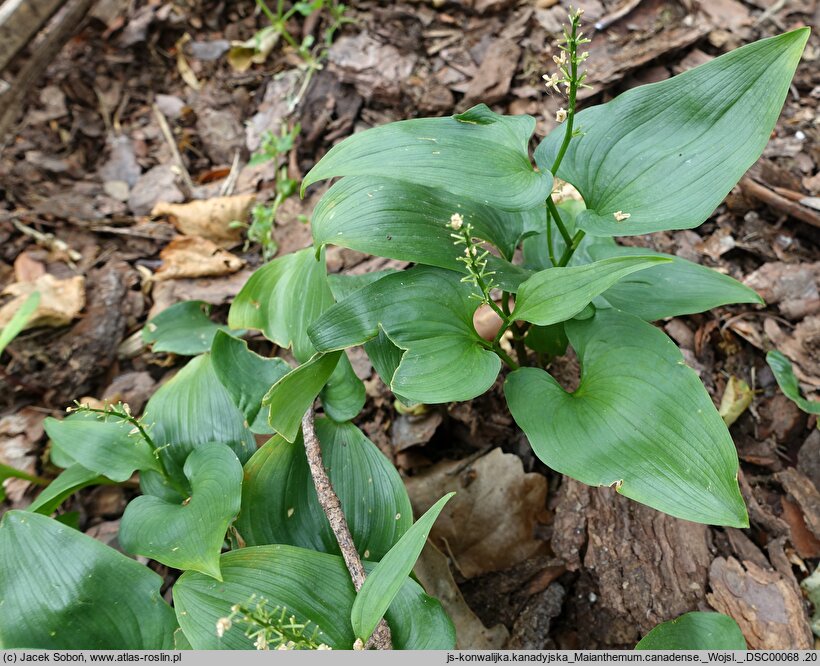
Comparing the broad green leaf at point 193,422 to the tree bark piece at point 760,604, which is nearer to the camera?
the tree bark piece at point 760,604

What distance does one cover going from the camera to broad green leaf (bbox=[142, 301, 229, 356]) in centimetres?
244

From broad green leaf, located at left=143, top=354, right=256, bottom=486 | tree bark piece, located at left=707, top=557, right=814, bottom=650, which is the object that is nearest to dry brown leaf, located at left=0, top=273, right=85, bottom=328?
broad green leaf, located at left=143, top=354, right=256, bottom=486

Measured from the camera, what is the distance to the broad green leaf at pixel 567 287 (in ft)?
4.61

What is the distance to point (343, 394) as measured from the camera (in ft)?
6.54

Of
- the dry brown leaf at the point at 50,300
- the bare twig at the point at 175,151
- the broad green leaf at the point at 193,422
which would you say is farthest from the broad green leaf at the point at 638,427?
the bare twig at the point at 175,151

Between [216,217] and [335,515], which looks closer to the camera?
[335,515]

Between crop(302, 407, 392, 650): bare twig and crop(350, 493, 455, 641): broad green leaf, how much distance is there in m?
0.10

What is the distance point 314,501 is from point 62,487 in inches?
34.9

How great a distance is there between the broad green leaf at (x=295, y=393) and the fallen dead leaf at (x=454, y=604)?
65 cm

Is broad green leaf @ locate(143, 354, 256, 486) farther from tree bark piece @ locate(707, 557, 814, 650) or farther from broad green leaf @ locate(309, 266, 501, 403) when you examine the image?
tree bark piece @ locate(707, 557, 814, 650)

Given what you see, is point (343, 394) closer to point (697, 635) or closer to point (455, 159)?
point (455, 159)

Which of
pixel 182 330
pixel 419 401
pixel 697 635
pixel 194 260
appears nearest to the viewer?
pixel 419 401

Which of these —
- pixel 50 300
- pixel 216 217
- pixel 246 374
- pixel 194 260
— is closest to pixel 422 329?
pixel 246 374

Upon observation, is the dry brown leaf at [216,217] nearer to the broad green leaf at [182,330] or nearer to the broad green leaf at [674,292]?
the broad green leaf at [182,330]
